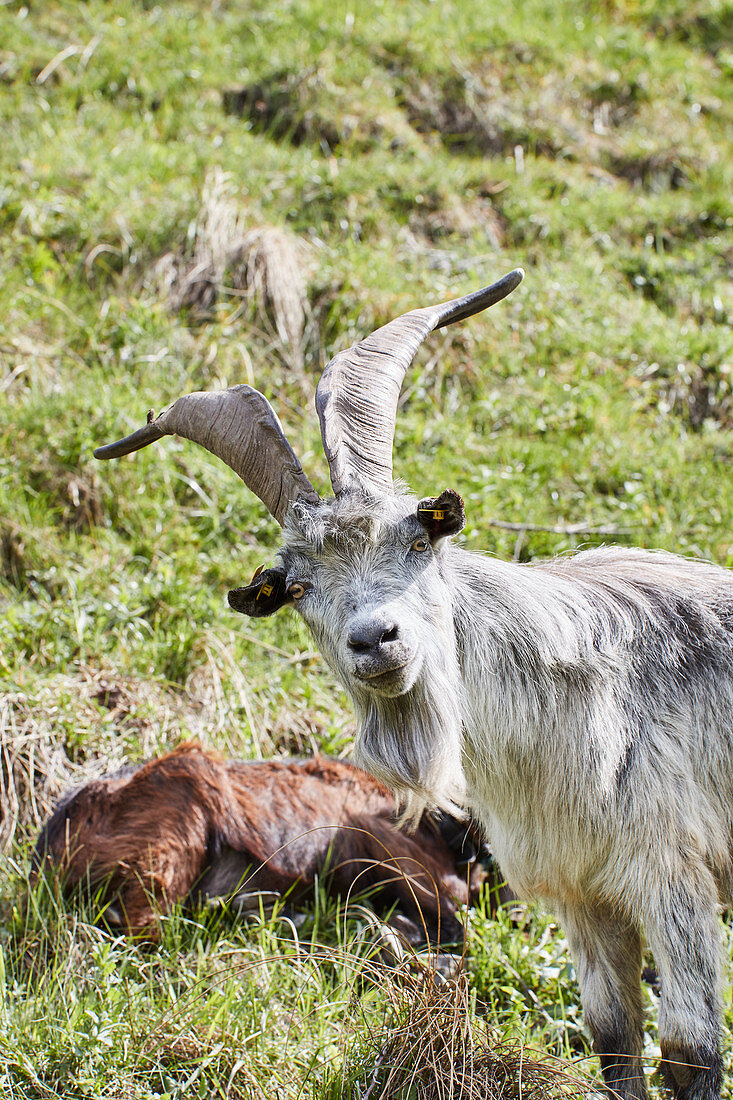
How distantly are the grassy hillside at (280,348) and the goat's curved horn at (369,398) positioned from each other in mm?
2120

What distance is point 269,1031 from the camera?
150 inches

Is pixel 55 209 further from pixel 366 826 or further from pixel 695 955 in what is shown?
pixel 695 955

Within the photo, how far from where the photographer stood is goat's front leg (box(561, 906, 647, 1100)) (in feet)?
11.5

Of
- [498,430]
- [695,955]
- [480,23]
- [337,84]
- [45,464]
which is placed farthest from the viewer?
[480,23]

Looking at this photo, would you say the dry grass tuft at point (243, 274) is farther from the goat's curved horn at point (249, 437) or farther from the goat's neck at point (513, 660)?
the goat's neck at point (513, 660)

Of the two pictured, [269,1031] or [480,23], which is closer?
[269,1031]

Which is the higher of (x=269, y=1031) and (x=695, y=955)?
(x=695, y=955)

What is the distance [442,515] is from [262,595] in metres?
0.74

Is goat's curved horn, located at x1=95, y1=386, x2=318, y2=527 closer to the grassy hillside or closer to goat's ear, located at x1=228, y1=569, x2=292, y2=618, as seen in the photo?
goat's ear, located at x1=228, y1=569, x2=292, y2=618

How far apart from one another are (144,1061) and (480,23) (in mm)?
11198

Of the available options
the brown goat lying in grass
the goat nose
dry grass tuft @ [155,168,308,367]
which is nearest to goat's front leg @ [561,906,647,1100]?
the brown goat lying in grass

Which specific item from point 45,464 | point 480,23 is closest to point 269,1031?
point 45,464

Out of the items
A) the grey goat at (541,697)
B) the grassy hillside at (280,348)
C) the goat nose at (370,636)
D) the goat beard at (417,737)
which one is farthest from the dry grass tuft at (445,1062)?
the goat nose at (370,636)

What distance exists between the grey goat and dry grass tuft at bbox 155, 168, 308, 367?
168 inches
